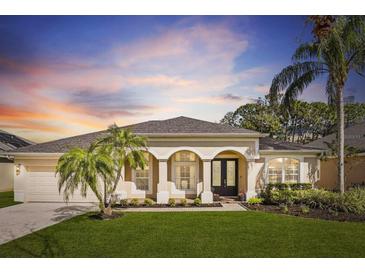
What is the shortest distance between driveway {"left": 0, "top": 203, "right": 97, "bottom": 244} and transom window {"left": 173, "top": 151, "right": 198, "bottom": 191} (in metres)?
4.34

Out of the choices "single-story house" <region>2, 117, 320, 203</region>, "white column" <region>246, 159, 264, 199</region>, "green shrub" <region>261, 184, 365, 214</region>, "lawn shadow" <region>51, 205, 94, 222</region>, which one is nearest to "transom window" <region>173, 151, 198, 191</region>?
"single-story house" <region>2, 117, 320, 203</region>

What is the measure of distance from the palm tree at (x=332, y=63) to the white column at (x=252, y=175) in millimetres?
3321

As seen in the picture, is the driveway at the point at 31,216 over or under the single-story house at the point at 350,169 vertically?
under

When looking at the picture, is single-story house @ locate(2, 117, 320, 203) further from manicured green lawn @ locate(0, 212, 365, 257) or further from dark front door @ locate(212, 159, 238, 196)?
manicured green lawn @ locate(0, 212, 365, 257)

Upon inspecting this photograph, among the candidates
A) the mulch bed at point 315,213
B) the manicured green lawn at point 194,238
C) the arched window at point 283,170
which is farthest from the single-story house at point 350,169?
the manicured green lawn at point 194,238

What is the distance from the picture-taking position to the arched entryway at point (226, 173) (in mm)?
15625

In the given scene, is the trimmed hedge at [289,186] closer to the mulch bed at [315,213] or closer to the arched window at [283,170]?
the arched window at [283,170]

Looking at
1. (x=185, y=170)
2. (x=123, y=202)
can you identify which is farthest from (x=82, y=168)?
(x=185, y=170)

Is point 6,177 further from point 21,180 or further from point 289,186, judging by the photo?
point 289,186

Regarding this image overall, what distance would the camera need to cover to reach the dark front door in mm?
15656

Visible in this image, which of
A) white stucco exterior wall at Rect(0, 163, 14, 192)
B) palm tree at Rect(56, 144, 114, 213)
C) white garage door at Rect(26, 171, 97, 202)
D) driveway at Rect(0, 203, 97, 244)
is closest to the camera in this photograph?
driveway at Rect(0, 203, 97, 244)

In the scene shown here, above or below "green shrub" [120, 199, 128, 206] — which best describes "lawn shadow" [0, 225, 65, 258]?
above

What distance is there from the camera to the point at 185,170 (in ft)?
48.5
